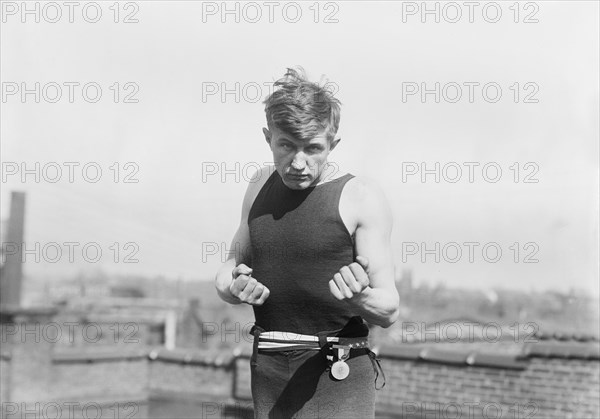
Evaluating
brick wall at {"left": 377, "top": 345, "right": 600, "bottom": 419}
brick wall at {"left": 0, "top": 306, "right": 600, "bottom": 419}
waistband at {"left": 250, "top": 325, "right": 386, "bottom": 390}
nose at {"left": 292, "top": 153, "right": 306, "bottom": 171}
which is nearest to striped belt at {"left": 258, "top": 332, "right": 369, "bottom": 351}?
waistband at {"left": 250, "top": 325, "right": 386, "bottom": 390}

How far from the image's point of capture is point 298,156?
2.10 metres

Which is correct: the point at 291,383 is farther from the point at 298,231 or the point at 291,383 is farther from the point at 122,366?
the point at 122,366

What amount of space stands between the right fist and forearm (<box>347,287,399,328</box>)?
236 mm

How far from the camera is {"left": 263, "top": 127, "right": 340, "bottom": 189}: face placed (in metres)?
2.11

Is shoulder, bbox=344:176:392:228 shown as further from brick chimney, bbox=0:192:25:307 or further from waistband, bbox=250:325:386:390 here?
brick chimney, bbox=0:192:25:307

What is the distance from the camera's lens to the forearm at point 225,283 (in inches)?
86.7

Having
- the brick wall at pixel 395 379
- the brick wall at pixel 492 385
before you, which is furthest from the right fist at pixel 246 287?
the brick wall at pixel 492 385

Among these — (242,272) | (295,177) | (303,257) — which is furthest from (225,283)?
(295,177)

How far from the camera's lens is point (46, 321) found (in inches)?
328

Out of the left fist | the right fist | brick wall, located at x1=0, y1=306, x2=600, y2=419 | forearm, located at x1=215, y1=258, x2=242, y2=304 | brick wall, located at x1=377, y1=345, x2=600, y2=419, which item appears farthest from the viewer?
brick wall, located at x1=0, y1=306, x2=600, y2=419

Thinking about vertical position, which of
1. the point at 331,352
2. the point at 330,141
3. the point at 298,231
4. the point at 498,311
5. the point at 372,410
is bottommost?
the point at 498,311

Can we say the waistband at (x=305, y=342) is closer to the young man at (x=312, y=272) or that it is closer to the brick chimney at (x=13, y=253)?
the young man at (x=312, y=272)

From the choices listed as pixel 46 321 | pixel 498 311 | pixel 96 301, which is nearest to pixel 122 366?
pixel 46 321

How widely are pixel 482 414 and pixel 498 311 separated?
65.4ft
